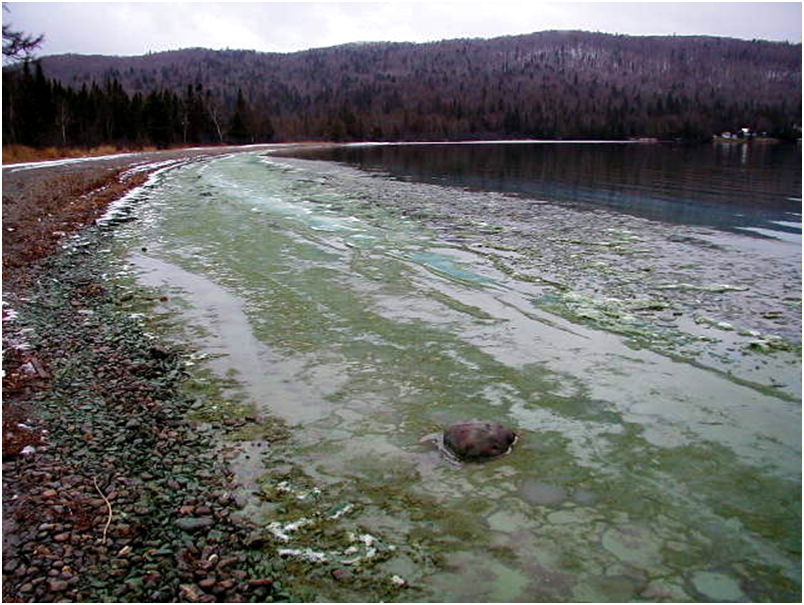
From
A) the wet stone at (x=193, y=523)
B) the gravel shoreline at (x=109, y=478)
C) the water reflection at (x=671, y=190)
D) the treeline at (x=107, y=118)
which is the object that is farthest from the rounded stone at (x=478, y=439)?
the treeline at (x=107, y=118)

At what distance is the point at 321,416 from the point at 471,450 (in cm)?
180

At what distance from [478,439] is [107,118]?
8515 centimetres

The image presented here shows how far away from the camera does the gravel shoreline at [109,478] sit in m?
4.14

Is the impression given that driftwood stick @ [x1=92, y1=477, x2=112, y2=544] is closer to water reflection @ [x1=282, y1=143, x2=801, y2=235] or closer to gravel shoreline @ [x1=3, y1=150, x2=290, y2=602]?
gravel shoreline @ [x1=3, y1=150, x2=290, y2=602]

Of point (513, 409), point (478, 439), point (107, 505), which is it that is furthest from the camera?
point (513, 409)

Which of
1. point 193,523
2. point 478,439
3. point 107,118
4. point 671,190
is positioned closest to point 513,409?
point 478,439

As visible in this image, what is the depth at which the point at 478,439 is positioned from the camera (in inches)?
240

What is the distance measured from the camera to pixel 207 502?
16.6 feet

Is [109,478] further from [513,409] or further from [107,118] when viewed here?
[107,118]

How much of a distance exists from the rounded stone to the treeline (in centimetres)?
4972

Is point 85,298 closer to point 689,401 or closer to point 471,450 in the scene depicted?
point 471,450

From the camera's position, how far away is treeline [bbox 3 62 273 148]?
6072cm

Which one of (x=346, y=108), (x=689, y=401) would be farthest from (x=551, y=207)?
(x=346, y=108)

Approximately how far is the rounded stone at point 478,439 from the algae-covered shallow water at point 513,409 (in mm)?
140
